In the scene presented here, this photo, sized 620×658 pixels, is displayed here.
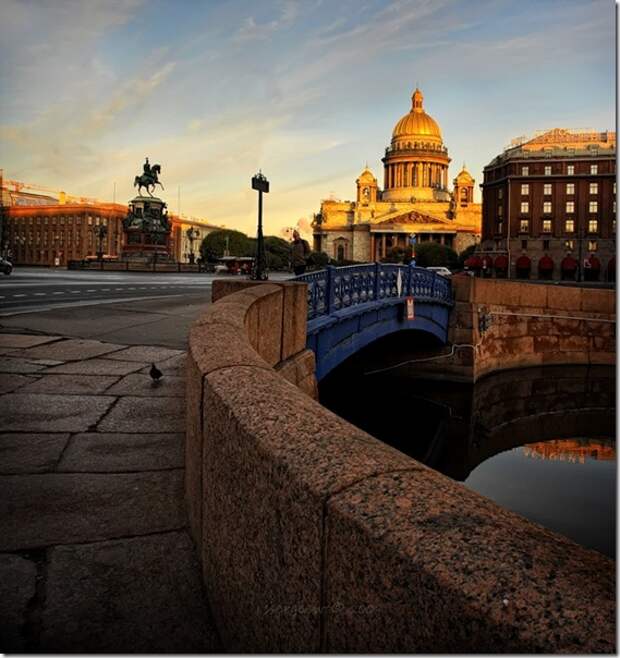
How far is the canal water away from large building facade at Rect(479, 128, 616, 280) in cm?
5275

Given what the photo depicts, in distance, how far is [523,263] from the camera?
245 feet

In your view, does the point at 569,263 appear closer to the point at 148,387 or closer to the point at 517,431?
the point at 517,431

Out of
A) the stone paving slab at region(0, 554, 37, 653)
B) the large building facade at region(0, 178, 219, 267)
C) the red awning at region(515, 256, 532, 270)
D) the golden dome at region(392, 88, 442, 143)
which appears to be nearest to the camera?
→ the stone paving slab at region(0, 554, 37, 653)

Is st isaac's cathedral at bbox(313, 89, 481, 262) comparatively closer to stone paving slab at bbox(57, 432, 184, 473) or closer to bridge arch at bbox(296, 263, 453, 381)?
bridge arch at bbox(296, 263, 453, 381)

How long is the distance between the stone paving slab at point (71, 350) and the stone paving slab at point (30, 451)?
114 inches

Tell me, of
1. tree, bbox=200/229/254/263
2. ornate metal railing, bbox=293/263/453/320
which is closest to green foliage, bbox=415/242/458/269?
tree, bbox=200/229/254/263

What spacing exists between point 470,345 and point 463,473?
8.66 m

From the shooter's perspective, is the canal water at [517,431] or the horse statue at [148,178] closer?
the canal water at [517,431]

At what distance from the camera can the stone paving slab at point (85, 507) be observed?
273cm

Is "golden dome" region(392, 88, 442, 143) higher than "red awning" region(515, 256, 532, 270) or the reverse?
higher

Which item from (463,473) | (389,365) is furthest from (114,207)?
(463,473)

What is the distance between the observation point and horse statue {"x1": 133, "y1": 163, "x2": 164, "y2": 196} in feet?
181

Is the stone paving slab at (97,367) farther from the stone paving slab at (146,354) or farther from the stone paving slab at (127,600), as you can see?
the stone paving slab at (127,600)

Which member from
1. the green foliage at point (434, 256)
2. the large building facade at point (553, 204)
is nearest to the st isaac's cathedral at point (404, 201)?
the green foliage at point (434, 256)
